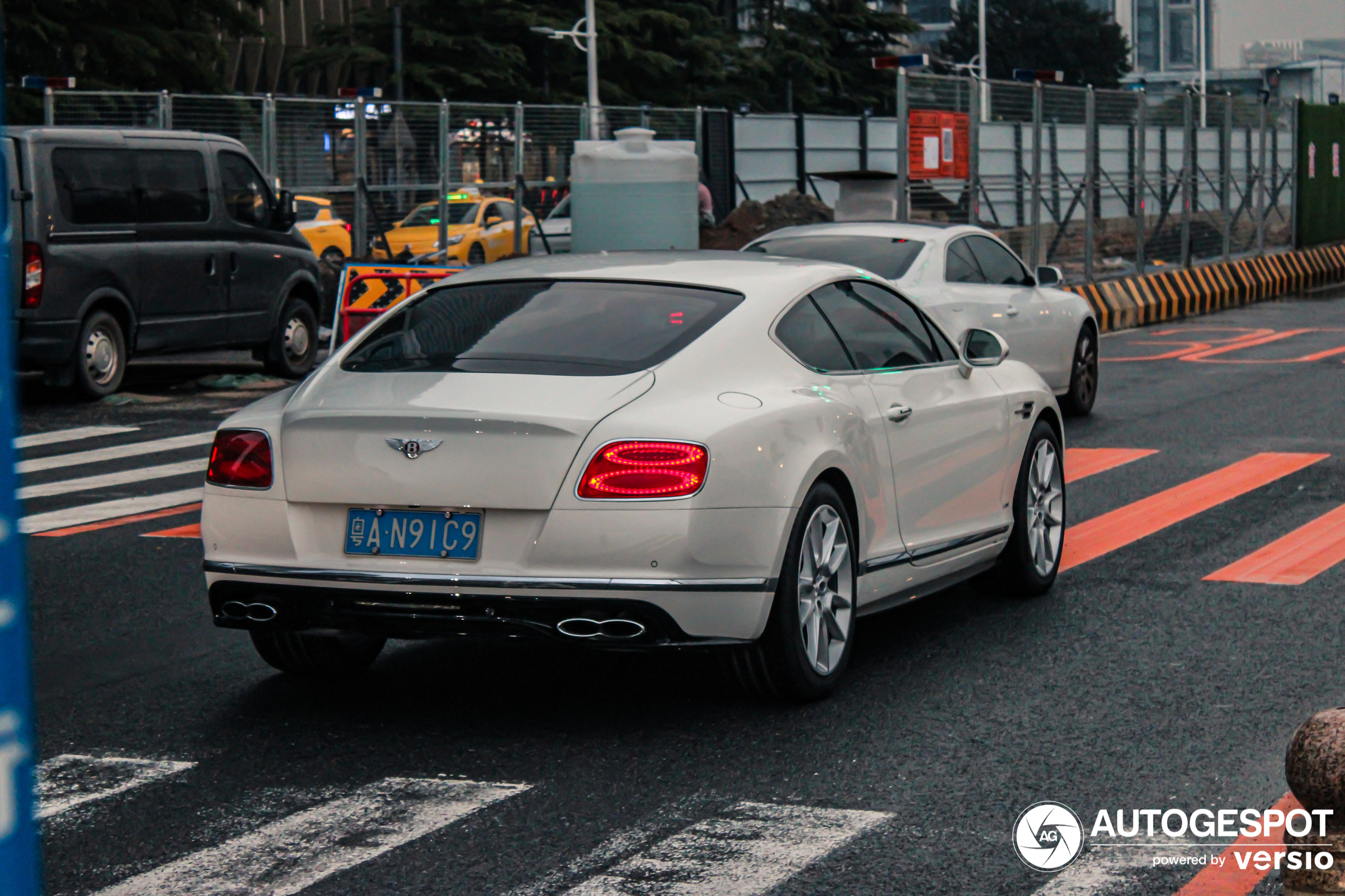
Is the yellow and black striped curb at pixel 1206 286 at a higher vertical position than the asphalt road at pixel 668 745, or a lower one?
higher

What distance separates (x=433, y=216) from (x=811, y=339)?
59.0 ft

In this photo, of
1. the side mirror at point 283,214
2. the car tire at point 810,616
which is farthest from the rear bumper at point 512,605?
the side mirror at point 283,214

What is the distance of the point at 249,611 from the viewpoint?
5.70 meters

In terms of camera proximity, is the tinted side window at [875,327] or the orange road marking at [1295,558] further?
the orange road marking at [1295,558]

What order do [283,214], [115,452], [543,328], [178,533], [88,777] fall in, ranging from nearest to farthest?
[88,777]
[543,328]
[178,533]
[115,452]
[283,214]

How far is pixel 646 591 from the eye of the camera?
17.6 ft

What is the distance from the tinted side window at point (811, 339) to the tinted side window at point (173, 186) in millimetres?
10557

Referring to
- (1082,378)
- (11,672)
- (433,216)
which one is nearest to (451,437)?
(11,672)

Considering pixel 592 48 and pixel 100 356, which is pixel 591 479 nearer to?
pixel 100 356

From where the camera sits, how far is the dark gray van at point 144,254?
1485 cm

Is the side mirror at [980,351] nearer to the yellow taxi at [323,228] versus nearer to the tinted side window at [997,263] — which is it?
the tinted side window at [997,263]

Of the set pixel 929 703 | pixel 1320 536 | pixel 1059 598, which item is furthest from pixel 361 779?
pixel 1320 536

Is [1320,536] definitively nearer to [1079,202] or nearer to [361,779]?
[361,779]

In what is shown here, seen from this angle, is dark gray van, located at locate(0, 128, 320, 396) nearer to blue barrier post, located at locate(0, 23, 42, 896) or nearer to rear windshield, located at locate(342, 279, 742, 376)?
rear windshield, located at locate(342, 279, 742, 376)
